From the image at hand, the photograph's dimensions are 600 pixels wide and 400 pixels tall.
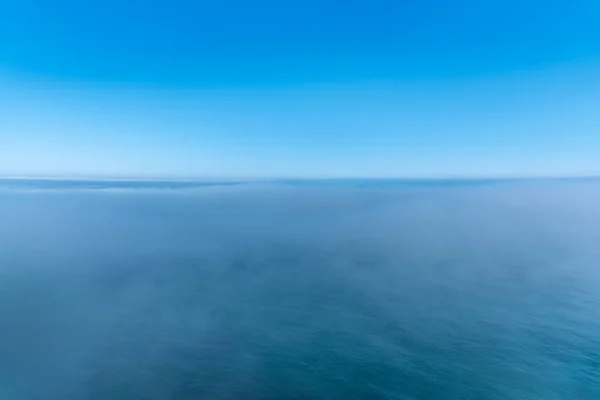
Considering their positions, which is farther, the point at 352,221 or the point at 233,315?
the point at 352,221

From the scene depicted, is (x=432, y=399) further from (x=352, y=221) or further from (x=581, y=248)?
(x=352, y=221)

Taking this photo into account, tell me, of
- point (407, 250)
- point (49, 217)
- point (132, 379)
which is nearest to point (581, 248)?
point (407, 250)

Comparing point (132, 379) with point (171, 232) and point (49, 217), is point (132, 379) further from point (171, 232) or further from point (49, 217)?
point (49, 217)

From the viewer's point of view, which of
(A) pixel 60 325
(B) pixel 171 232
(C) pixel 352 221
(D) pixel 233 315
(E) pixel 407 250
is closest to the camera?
(A) pixel 60 325

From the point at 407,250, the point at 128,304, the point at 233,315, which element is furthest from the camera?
the point at 407,250

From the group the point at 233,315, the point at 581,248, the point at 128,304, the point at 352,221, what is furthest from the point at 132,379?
the point at 352,221

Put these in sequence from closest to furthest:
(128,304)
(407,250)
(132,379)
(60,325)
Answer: (132,379), (60,325), (128,304), (407,250)
